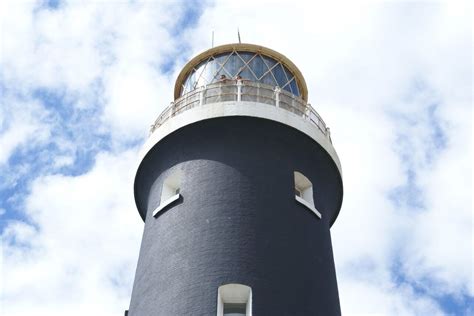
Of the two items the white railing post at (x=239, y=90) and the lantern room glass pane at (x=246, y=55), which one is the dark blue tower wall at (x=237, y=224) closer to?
the white railing post at (x=239, y=90)

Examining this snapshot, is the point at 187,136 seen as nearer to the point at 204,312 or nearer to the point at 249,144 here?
the point at 249,144

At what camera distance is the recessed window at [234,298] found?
48.4ft

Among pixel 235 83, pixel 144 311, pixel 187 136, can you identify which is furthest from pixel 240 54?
pixel 144 311

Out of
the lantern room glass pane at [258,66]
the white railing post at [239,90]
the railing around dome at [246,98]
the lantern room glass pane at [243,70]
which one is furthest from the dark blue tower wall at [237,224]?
the lantern room glass pane at [258,66]

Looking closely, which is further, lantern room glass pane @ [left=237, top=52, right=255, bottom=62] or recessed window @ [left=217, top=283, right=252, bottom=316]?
lantern room glass pane @ [left=237, top=52, right=255, bottom=62]

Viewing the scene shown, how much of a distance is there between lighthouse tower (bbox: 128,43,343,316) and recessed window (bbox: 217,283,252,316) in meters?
0.02

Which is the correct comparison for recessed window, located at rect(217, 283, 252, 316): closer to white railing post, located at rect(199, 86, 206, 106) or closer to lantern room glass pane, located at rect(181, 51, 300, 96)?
white railing post, located at rect(199, 86, 206, 106)

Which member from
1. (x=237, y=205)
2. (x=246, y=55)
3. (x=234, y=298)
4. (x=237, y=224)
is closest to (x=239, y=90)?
(x=246, y=55)

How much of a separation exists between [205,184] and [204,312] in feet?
12.1

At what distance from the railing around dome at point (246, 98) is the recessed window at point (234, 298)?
610 cm

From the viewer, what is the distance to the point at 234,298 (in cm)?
1491

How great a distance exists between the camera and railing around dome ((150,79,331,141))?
758 inches

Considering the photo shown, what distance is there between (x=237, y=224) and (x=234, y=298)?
1847mm

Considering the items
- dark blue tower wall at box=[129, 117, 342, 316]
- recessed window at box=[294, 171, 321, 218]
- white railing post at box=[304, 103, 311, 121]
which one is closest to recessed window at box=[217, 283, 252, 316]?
dark blue tower wall at box=[129, 117, 342, 316]
